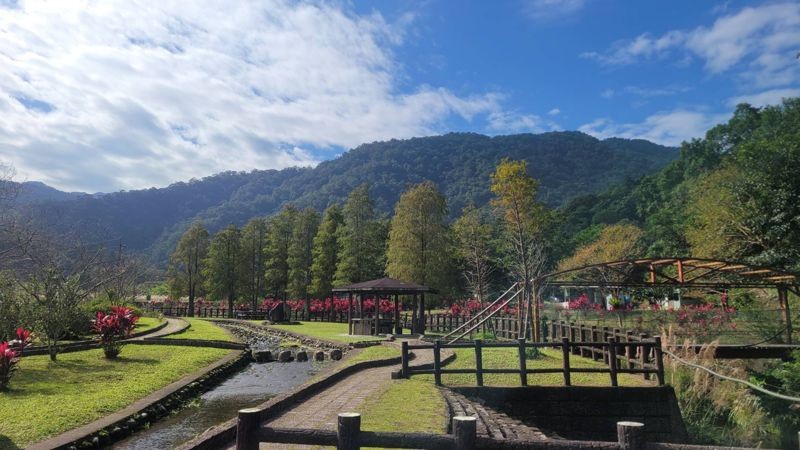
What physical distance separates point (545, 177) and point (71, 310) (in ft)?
420

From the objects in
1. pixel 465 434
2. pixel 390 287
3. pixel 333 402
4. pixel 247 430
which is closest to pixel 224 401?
pixel 333 402

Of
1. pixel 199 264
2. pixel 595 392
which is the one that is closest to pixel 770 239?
pixel 595 392

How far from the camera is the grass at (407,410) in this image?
21.9 feet

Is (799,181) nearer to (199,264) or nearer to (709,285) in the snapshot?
(709,285)

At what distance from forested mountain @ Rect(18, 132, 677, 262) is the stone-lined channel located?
9621 cm

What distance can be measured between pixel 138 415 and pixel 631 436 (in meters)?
7.98

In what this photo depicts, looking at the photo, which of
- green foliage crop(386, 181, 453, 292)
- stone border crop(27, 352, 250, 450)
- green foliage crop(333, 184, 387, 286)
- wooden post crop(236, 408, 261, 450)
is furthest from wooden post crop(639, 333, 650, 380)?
green foliage crop(333, 184, 387, 286)

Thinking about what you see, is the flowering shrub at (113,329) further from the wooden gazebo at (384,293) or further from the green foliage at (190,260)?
the green foliage at (190,260)

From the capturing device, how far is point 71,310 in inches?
566

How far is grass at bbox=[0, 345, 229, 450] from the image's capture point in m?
7.25

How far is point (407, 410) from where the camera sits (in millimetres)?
7617

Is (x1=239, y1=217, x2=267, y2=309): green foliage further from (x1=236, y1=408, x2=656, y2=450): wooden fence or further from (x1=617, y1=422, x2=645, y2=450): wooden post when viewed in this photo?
(x1=617, y1=422, x2=645, y2=450): wooden post

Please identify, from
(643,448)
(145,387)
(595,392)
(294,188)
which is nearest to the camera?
(643,448)

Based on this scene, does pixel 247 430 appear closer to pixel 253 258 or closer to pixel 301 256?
pixel 301 256
